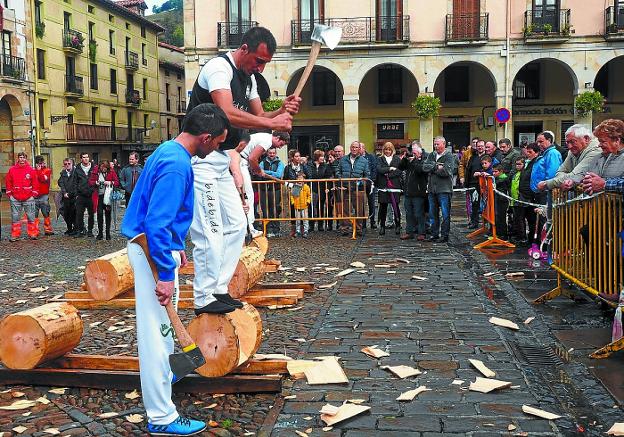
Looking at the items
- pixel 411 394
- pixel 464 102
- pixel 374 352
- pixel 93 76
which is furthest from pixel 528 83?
pixel 411 394

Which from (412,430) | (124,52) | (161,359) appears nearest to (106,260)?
(161,359)

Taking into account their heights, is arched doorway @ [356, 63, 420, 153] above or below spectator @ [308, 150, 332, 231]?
above

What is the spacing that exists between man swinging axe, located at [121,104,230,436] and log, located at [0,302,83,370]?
128 cm

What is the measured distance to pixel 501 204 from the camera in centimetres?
1389

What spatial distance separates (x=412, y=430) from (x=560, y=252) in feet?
14.9

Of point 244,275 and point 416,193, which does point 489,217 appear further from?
point 244,275

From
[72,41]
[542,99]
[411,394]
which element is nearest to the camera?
[411,394]

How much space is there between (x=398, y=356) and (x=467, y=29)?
98.8ft

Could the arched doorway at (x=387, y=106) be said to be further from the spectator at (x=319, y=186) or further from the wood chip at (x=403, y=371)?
the wood chip at (x=403, y=371)

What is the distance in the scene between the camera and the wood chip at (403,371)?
5240 mm

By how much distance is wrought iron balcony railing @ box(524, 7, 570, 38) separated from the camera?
32.8 meters

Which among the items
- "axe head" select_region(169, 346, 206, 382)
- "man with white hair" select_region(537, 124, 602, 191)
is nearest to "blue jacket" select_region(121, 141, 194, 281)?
"axe head" select_region(169, 346, 206, 382)

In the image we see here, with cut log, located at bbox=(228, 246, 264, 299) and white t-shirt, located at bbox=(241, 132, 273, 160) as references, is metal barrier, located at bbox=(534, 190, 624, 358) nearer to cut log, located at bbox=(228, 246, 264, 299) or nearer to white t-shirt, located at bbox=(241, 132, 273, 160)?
cut log, located at bbox=(228, 246, 264, 299)

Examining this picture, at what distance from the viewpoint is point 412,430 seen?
4.21 metres
